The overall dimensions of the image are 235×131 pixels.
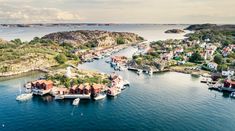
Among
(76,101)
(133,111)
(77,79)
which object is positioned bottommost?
(133,111)

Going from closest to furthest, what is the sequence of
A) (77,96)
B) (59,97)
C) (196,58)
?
(59,97), (77,96), (196,58)

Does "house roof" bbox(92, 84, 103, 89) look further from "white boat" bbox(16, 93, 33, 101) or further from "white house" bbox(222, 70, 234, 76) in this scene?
"white house" bbox(222, 70, 234, 76)

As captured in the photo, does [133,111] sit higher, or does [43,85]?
[43,85]

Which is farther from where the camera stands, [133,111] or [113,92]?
[113,92]

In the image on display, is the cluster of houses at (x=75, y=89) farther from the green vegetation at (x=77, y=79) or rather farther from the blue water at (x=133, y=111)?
the green vegetation at (x=77, y=79)

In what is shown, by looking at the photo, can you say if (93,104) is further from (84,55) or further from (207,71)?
(84,55)

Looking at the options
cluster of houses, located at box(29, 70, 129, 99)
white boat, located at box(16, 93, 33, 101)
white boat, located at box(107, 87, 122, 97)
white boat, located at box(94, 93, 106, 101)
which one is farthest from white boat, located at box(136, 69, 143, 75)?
white boat, located at box(16, 93, 33, 101)

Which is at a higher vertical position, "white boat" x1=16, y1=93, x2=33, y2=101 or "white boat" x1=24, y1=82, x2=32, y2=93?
"white boat" x1=24, y1=82, x2=32, y2=93

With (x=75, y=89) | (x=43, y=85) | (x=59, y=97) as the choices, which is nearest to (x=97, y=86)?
(x=75, y=89)

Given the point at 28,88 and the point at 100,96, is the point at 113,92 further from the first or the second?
the point at 28,88

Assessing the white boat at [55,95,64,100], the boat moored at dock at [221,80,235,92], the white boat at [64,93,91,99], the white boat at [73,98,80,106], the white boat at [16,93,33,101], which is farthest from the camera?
the boat moored at dock at [221,80,235,92]

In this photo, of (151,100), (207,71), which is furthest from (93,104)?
(207,71)
